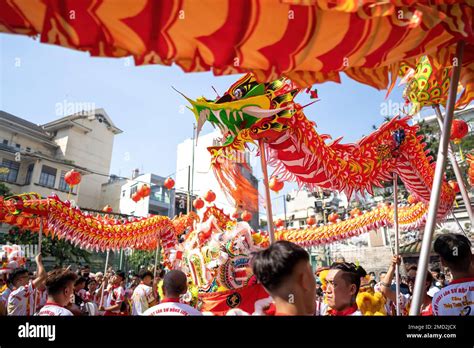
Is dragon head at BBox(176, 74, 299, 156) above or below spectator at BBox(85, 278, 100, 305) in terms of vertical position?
above

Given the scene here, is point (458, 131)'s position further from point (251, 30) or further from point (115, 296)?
point (115, 296)

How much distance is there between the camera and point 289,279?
1.37m

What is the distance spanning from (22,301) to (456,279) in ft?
15.0

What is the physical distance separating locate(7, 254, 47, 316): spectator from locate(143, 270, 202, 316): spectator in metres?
1.97

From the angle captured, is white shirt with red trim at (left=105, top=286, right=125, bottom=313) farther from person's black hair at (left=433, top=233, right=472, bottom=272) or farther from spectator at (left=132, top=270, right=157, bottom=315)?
person's black hair at (left=433, top=233, right=472, bottom=272)

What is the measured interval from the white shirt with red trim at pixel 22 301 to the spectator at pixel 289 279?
362cm

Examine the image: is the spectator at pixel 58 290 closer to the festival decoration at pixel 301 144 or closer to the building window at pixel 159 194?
the festival decoration at pixel 301 144

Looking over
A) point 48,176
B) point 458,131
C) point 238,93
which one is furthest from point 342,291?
point 48,176

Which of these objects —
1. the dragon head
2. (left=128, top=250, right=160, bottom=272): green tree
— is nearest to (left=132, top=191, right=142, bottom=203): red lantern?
the dragon head

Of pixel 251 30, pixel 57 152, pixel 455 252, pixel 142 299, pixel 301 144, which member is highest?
pixel 57 152

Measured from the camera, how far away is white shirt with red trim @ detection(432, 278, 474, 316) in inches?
74.3

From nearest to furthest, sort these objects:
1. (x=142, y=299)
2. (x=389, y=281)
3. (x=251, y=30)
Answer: (x=251, y=30), (x=389, y=281), (x=142, y=299)
